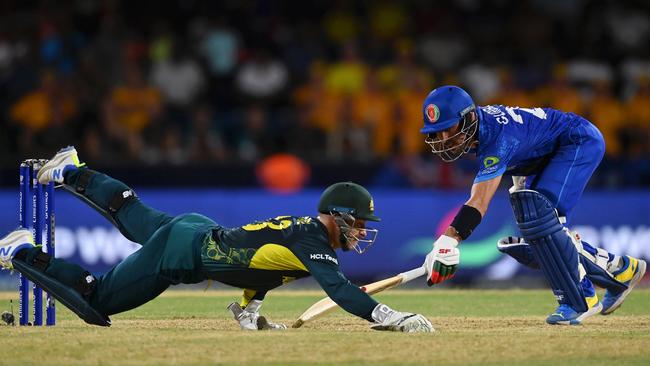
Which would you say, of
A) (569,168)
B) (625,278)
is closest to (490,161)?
(569,168)

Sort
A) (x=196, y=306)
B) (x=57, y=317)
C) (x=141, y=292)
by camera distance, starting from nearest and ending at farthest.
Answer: (x=141, y=292) → (x=57, y=317) → (x=196, y=306)

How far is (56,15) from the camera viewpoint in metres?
17.6

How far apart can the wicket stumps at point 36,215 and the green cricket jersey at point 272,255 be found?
1284mm

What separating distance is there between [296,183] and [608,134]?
4403mm

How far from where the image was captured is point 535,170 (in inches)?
350

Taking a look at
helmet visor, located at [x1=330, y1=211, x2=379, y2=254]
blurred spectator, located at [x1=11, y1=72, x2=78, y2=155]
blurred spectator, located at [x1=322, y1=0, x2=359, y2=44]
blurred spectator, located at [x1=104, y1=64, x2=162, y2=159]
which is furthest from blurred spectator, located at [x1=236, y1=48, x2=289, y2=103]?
helmet visor, located at [x1=330, y1=211, x2=379, y2=254]

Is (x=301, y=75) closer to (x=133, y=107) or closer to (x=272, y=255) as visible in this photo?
(x=133, y=107)

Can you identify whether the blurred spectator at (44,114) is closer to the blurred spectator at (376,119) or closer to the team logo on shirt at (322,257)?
the blurred spectator at (376,119)

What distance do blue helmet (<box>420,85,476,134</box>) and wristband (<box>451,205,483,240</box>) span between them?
0.67m

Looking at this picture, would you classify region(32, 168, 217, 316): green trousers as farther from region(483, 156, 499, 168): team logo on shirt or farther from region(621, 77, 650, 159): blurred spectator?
region(621, 77, 650, 159): blurred spectator

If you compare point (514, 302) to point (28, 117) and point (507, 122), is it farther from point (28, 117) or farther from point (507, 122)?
point (28, 117)

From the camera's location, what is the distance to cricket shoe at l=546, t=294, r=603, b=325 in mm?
8617

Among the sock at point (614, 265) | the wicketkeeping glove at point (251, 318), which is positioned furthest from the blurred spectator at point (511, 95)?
the wicketkeeping glove at point (251, 318)

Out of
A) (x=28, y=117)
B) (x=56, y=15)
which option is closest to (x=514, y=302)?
(x=28, y=117)
